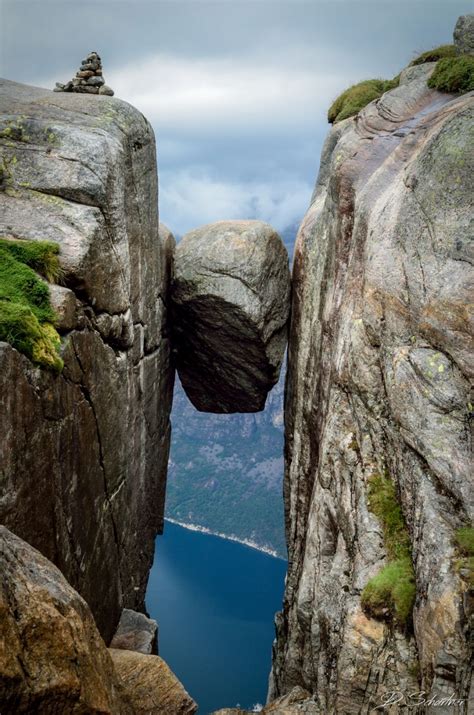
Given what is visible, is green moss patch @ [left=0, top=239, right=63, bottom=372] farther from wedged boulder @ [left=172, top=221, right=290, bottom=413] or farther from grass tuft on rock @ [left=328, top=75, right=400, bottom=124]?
grass tuft on rock @ [left=328, top=75, right=400, bottom=124]

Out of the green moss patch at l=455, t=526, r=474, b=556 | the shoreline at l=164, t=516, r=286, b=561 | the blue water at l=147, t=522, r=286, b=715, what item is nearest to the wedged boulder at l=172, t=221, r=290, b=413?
the green moss patch at l=455, t=526, r=474, b=556

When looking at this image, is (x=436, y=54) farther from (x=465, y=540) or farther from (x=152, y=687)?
(x=152, y=687)

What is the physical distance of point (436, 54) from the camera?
22250mm

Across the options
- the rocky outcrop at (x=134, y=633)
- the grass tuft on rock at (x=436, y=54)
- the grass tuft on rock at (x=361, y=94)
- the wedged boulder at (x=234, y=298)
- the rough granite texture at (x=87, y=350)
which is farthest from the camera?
the wedged boulder at (x=234, y=298)

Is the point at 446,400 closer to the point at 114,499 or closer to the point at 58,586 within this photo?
the point at 58,586

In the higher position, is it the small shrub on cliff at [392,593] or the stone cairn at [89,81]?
the stone cairn at [89,81]

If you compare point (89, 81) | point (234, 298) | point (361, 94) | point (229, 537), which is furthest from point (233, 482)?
point (89, 81)

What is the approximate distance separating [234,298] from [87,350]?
391 inches

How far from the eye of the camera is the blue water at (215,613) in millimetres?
60594

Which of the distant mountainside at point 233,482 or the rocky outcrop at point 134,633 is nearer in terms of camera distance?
the rocky outcrop at point 134,633

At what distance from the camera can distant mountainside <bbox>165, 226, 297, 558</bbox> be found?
135750 mm

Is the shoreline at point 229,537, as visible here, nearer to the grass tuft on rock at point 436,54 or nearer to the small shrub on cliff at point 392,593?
the grass tuft on rock at point 436,54

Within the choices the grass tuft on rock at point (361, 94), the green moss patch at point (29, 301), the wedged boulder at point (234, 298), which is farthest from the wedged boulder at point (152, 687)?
the grass tuft on rock at point (361, 94)

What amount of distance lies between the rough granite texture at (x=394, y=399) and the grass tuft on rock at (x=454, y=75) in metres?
0.35
